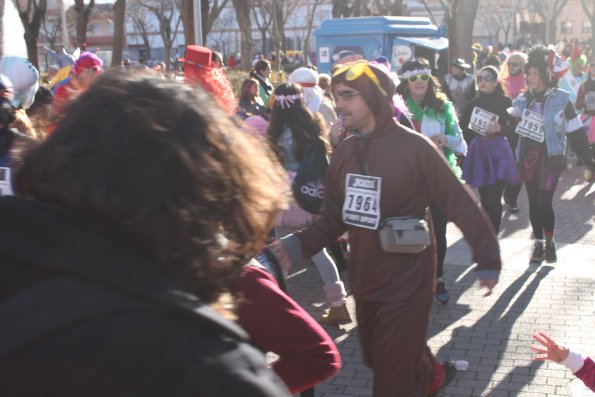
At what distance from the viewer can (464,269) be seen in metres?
7.46

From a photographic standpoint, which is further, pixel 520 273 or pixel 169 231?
pixel 520 273

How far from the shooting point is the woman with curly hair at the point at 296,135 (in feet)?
19.7

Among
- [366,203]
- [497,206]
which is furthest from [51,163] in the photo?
[497,206]

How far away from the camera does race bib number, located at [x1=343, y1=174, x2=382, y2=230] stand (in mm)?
3865

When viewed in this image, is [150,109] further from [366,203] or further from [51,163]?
[366,203]

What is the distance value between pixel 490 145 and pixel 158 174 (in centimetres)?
626

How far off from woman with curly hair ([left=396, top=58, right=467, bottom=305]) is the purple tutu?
607mm

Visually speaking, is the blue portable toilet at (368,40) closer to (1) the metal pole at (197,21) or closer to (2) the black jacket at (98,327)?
(1) the metal pole at (197,21)

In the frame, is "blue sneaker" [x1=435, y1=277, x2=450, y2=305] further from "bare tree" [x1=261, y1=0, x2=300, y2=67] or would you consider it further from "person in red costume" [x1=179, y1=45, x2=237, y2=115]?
"bare tree" [x1=261, y1=0, x2=300, y2=67]

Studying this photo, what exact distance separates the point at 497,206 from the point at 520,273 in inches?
24.6

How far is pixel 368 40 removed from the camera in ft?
56.1

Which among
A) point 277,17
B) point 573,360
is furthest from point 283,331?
point 277,17

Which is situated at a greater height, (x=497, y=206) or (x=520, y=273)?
(x=497, y=206)

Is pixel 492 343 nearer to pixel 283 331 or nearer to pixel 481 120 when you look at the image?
pixel 481 120
